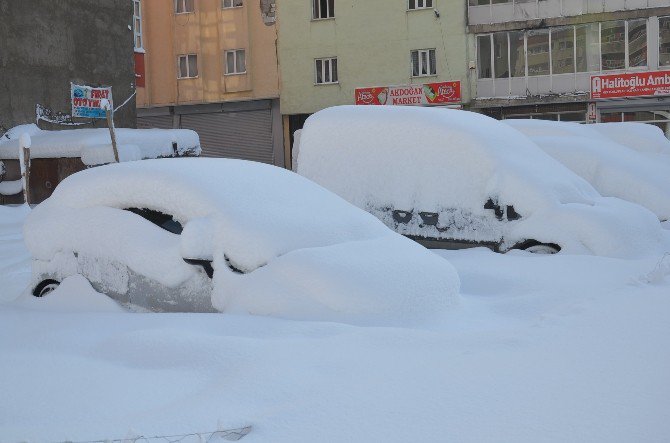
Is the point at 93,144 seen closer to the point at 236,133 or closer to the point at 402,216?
the point at 402,216

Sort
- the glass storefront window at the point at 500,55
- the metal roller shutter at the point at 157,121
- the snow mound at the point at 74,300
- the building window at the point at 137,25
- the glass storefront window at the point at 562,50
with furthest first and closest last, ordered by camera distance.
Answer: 1. the metal roller shutter at the point at 157,121
2. the glass storefront window at the point at 500,55
3. the glass storefront window at the point at 562,50
4. the building window at the point at 137,25
5. the snow mound at the point at 74,300

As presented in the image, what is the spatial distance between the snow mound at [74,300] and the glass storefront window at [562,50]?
25.5 m

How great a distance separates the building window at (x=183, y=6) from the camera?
34.6 metres

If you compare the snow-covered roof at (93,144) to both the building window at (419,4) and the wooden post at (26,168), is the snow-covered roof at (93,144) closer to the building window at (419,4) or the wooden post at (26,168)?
the wooden post at (26,168)

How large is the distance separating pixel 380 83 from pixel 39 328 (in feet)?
87.7

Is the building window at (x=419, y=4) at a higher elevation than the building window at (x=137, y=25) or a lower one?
higher

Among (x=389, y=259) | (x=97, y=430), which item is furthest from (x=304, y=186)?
(x=97, y=430)

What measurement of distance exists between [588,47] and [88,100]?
58.1ft

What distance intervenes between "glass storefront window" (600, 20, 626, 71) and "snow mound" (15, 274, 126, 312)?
25.7m

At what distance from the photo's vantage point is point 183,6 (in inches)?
1367

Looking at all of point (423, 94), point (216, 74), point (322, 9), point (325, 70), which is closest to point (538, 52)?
point (423, 94)

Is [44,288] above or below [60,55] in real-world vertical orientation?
below

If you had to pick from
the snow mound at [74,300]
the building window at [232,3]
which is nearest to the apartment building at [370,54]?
the building window at [232,3]

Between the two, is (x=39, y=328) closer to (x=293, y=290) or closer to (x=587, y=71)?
(x=293, y=290)
